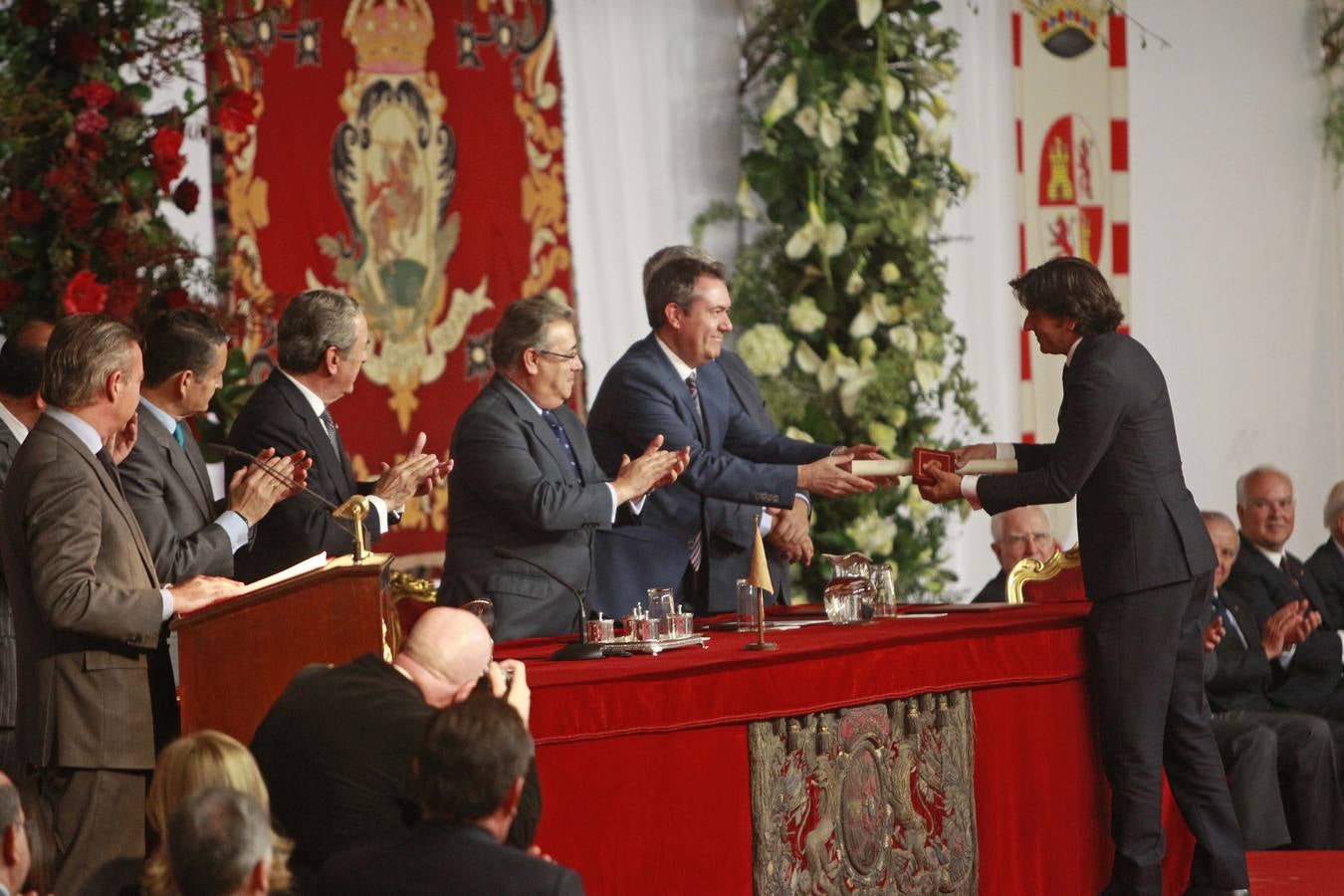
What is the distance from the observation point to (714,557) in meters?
5.07

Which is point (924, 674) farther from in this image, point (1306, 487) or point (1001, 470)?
point (1306, 487)

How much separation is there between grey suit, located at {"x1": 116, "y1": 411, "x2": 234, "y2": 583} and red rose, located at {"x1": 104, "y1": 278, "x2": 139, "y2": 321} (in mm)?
1013

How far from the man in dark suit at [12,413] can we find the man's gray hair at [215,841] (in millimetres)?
1661

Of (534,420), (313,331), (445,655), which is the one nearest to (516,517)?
(534,420)

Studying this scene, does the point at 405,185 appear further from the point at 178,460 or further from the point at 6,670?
the point at 6,670

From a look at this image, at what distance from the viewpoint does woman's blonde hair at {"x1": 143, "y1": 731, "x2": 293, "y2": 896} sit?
8.63ft

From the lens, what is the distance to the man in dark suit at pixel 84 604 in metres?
3.34

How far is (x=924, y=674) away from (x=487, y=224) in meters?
2.78

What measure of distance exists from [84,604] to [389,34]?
10.9ft

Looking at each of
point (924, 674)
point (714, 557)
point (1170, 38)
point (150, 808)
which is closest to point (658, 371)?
point (714, 557)

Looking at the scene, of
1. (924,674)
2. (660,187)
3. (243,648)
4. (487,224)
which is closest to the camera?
(243,648)

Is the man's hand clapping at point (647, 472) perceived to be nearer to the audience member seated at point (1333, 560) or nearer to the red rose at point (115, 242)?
the red rose at point (115, 242)

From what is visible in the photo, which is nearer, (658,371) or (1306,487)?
(658,371)

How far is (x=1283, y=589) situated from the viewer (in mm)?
5988
